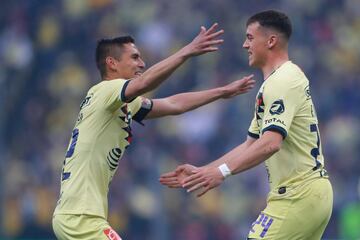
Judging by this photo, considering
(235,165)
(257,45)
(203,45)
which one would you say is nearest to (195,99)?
(257,45)

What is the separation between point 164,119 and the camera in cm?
1864

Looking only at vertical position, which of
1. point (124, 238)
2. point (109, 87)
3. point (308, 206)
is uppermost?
point (109, 87)

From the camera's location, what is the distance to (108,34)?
20.7 metres

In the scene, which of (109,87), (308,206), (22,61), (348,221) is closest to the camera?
(308,206)

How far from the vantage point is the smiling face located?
10289 mm

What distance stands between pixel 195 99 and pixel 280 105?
2.01m

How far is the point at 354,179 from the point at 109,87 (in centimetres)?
821

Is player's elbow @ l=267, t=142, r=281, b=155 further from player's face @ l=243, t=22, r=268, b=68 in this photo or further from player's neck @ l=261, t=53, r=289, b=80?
player's face @ l=243, t=22, r=268, b=68

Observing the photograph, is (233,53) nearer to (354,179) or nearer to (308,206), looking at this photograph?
(354,179)

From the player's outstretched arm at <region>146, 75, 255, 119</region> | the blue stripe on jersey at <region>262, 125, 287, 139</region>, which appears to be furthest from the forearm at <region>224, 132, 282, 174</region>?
the player's outstretched arm at <region>146, 75, 255, 119</region>

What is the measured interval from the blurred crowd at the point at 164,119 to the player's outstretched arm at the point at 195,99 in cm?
522

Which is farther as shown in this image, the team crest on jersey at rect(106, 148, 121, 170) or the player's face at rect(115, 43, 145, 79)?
the player's face at rect(115, 43, 145, 79)

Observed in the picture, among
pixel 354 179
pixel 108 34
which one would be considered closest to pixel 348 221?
pixel 354 179

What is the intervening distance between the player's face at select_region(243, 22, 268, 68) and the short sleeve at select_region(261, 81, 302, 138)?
1.61 feet
